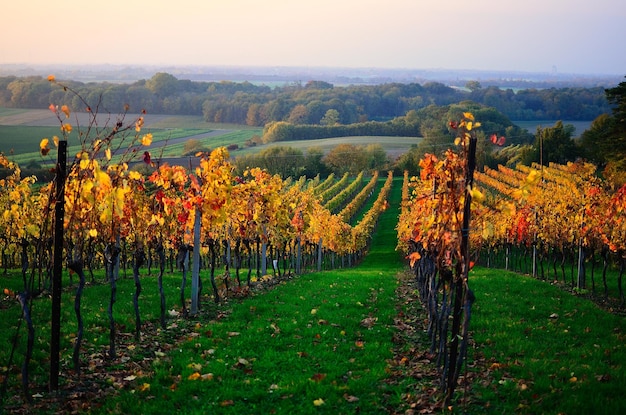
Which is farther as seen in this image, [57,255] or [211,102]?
[211,102]

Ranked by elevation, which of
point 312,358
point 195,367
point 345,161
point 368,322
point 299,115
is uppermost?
point 299,115

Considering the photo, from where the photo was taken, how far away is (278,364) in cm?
1009

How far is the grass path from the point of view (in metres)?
8.27

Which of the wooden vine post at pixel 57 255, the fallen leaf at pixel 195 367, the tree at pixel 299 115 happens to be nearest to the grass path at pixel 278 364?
the fallen leaf at pixel 195 367

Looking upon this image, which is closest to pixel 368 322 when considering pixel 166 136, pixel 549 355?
pixel 549 355

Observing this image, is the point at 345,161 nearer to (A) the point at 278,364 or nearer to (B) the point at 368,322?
(B) the point at 368,322

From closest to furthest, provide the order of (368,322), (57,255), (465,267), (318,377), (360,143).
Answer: (465,267) → (57,255) → (318,377) → (368,322) → (360,143)

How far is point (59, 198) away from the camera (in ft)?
27.5

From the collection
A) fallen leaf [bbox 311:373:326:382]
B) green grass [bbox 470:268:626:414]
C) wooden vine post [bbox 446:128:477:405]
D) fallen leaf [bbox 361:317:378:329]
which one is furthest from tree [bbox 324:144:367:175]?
wooden vine post [bbox 446:128:477:405]

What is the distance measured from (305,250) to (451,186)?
113 feet

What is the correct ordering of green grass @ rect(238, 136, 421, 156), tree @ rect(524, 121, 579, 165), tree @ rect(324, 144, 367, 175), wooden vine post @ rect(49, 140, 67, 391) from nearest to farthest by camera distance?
wooden vine post @ rect(49, 140, 67, 391) → tree @ rect(524, 121, 579, 165) → tree @ rect(324, 144, 367, 175) → green grass @ rect(238, 136, 421, 156)

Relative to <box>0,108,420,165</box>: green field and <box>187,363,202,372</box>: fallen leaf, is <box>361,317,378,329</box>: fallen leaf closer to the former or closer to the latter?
<box>187,363,202,372</box>: fallen leaf

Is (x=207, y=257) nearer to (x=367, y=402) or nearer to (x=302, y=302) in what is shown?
(x=302, y=302)

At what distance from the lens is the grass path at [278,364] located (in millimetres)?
8273
